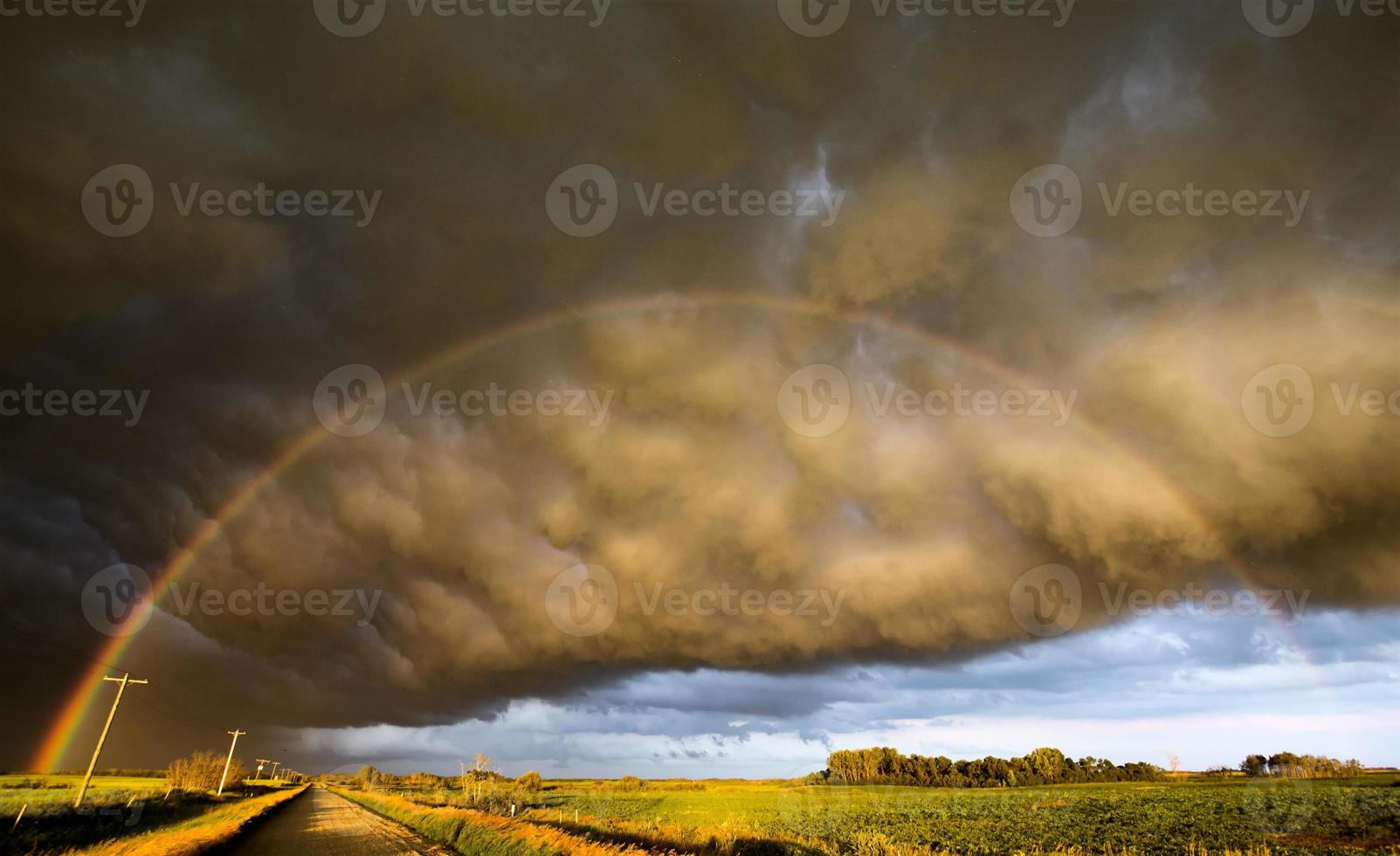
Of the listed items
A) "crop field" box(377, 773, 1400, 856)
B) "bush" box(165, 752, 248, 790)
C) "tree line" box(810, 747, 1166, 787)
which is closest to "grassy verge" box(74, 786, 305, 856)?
"crop field" box(377, 773, 1400, 856)

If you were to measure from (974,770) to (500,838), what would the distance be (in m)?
177

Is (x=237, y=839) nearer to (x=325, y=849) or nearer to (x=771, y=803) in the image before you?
(x=325, y=849)

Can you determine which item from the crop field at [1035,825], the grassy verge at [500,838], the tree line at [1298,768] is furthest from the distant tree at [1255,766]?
the grassy verge at [500,838]

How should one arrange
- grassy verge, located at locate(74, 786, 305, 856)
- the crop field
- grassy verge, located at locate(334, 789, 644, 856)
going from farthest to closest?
the crop field < grassy verge, located at locate(334, 789, 644, 856) < grassy verge, located at locate(74, 786, 305, 856)

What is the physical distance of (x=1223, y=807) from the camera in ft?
205

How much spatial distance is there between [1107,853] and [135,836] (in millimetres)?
53787

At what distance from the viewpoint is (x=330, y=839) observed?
36.8 metres

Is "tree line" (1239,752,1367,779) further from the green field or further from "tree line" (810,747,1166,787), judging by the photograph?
the green field

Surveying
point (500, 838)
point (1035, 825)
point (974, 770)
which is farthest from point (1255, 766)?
point (500, 838)

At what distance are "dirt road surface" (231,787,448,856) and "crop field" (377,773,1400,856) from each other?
9153 millimetres

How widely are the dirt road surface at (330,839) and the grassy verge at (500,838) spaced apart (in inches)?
44.5

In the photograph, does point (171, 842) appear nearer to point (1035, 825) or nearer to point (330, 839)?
point (330, 839)

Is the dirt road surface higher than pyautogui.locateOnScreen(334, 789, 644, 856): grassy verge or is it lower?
lower

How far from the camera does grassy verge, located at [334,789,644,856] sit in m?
24.5
